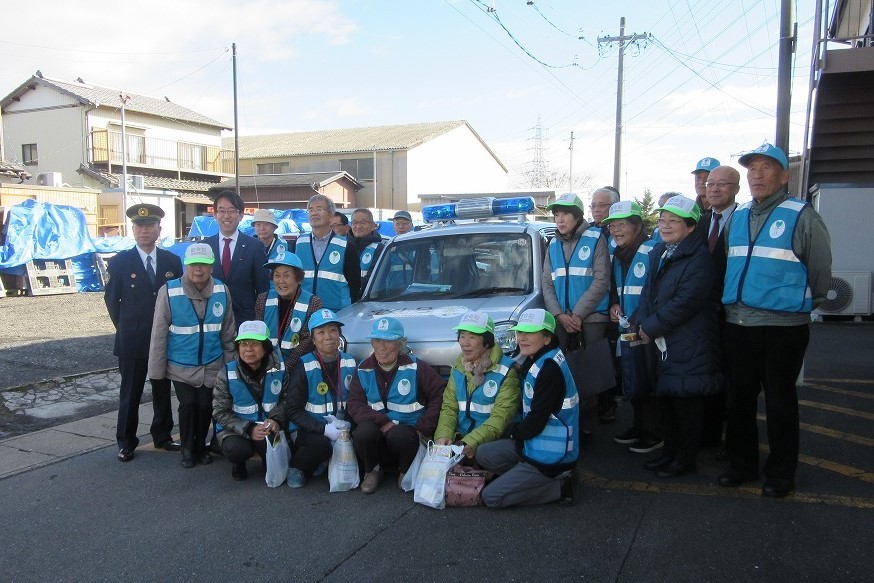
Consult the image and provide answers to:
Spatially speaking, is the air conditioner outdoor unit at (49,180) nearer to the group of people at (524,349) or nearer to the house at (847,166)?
the group of people at (524,349)

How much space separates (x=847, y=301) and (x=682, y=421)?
9231mm

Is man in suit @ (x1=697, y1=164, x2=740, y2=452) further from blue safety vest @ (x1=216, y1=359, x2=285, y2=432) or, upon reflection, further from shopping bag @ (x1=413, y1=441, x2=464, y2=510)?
blue safety vest @ (x1=216, y1=359, x2=285, y2=432)

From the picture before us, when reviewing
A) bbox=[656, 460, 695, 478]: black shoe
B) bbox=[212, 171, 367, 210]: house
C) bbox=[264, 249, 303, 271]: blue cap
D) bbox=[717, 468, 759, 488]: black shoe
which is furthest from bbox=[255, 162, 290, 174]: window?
bbox=[717, 468, 759, 488]: black shoe

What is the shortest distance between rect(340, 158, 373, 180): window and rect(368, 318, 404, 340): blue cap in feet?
120

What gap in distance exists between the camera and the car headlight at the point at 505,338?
4.98m

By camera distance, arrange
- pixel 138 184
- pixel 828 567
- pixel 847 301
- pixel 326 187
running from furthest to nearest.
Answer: pixel 326 187, pixel 138 184, pixel 847 301, pixel 828 567

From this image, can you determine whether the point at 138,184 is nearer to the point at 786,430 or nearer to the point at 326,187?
the point at 326,187

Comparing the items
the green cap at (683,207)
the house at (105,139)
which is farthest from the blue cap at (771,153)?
the house at (105,139)

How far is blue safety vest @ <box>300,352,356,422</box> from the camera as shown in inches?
200

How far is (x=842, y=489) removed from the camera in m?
4.54

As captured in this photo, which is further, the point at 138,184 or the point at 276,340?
the point at 138,184

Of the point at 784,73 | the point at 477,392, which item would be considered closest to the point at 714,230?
the point at 477,392

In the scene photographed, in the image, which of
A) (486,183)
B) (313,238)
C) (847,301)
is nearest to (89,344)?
(313,238)

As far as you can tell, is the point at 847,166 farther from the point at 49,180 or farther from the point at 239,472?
the point at 49,180
